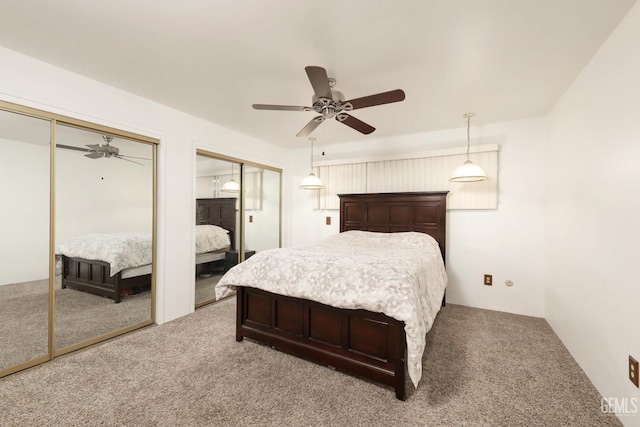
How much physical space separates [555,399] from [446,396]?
721 millimetres

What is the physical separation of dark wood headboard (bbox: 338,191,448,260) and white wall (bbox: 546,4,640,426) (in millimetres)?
1266

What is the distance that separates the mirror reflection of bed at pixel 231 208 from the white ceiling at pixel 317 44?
3.47ft

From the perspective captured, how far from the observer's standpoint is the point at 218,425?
5.05 feet

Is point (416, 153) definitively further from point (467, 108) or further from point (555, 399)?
point (555, 399)

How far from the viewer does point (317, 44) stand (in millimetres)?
1913

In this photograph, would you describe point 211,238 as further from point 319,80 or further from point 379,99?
point 379,99

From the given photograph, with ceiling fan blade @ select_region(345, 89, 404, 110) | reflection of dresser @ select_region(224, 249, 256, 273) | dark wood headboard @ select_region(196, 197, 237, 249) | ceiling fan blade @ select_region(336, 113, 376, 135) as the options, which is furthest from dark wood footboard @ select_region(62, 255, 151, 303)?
ceiling fan blade @ select_region(345, 89, 404, 110)

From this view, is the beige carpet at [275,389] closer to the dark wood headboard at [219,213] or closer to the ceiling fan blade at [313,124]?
the dark wood headboard at [219,213]

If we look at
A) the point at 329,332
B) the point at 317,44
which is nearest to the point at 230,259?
the point at 329,332

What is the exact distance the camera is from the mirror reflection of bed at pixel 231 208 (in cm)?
350

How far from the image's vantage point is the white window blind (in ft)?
11.4

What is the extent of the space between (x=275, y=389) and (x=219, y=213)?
2537 mm

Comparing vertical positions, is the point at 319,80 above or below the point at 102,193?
above

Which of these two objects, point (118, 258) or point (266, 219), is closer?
point (118, 258)
